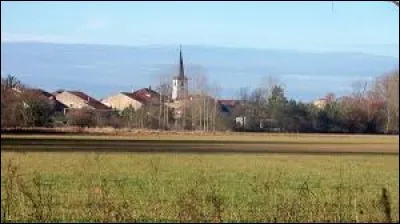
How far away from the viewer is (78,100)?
741 centimetres

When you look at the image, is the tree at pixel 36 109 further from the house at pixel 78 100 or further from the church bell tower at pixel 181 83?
the church bell tower at pixel 181 83

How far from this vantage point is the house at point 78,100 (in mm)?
7000

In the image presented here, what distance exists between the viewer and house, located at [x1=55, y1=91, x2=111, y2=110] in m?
7.00

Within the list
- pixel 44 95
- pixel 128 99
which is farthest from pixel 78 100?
pixel 128 99

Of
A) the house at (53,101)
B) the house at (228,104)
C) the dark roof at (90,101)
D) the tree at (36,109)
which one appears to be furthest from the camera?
the house at (228,104)

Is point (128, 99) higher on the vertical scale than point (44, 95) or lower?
higher

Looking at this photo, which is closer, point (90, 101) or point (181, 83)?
point (90, 101)

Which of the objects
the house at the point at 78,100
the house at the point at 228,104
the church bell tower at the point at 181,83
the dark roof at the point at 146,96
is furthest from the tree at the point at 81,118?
the dark roof at the point at 146,96

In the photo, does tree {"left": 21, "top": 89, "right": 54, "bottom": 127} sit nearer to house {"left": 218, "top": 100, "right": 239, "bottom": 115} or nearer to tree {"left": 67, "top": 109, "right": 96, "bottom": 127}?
tree {"left": 67, "top": 109, "right": 96, "bottom": 127}

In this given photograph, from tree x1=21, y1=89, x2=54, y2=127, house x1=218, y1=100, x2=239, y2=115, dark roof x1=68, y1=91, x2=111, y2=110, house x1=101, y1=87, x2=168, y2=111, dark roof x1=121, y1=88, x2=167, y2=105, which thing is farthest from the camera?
dark roof x1=121, y1=88, x2=167, y2=105

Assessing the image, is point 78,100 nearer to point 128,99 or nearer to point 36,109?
point 36,109

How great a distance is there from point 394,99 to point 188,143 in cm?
6643

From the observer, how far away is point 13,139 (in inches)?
242

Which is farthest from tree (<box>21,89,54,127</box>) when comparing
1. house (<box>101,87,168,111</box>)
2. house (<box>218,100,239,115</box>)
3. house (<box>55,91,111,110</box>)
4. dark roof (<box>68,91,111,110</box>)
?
house (<box>218,100,239,115</box>)
